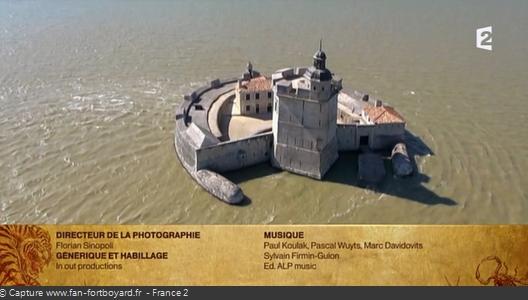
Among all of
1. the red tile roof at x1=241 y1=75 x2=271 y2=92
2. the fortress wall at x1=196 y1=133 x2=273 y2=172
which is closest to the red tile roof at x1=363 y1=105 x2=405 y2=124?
the red tile roof at x1=241 y1=75 x2=271 y2=92

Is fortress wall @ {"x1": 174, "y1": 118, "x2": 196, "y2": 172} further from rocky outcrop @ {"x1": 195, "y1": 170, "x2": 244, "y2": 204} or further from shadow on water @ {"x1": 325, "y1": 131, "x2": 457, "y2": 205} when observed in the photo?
shadow on water @ {"x1": 325, "y1": 131, "x2": 457, "y2": 205}

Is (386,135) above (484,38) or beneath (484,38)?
beneath

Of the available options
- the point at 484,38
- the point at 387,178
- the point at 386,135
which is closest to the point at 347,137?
the point at 386,135

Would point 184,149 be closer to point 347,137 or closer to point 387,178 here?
point 347,137

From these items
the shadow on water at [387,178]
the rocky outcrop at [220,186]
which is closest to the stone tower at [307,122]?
the shadow on water at [387,178]

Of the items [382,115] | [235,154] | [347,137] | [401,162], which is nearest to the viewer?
[401,162]

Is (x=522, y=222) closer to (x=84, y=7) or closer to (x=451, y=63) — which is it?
(x=451, y=63)
